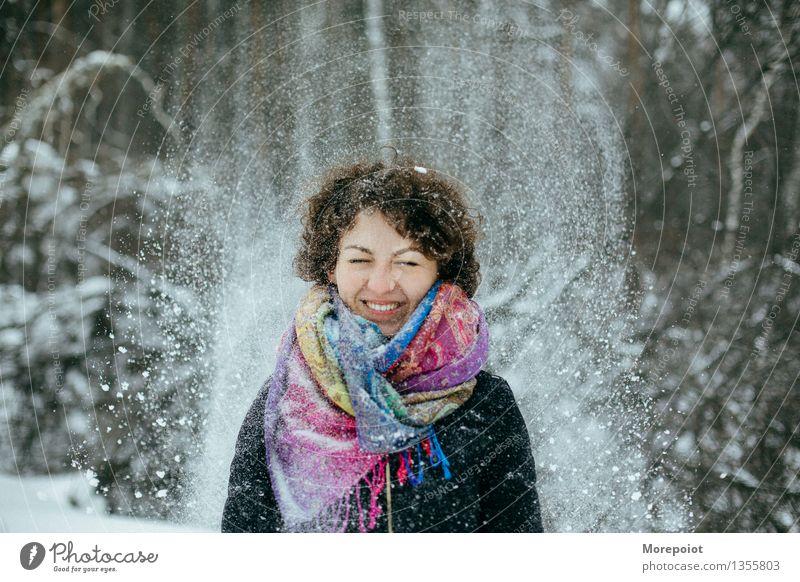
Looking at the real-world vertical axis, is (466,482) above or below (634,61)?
below

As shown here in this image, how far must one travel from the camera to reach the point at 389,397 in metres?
0.93

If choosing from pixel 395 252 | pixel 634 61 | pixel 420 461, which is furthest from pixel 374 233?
pixel 634 61

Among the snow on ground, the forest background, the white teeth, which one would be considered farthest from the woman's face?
the snow on ground

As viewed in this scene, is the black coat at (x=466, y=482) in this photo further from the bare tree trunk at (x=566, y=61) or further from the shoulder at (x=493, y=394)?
the bare tree trunk at (x=566, y=61)

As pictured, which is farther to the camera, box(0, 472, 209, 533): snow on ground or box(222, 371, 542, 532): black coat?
box(0, 472, 209, 533): snow on ground

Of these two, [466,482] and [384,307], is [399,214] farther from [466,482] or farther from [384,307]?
[466,482]

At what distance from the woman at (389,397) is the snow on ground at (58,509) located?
0.68 feet

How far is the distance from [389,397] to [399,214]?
9.4 inches

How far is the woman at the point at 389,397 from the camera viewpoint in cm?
94

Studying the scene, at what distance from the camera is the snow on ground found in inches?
43.8

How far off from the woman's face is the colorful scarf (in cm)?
2

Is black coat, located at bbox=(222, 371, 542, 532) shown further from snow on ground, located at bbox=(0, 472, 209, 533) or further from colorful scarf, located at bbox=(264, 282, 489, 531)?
snow on ground, located at bbox=(0, 472, 209, 533)
